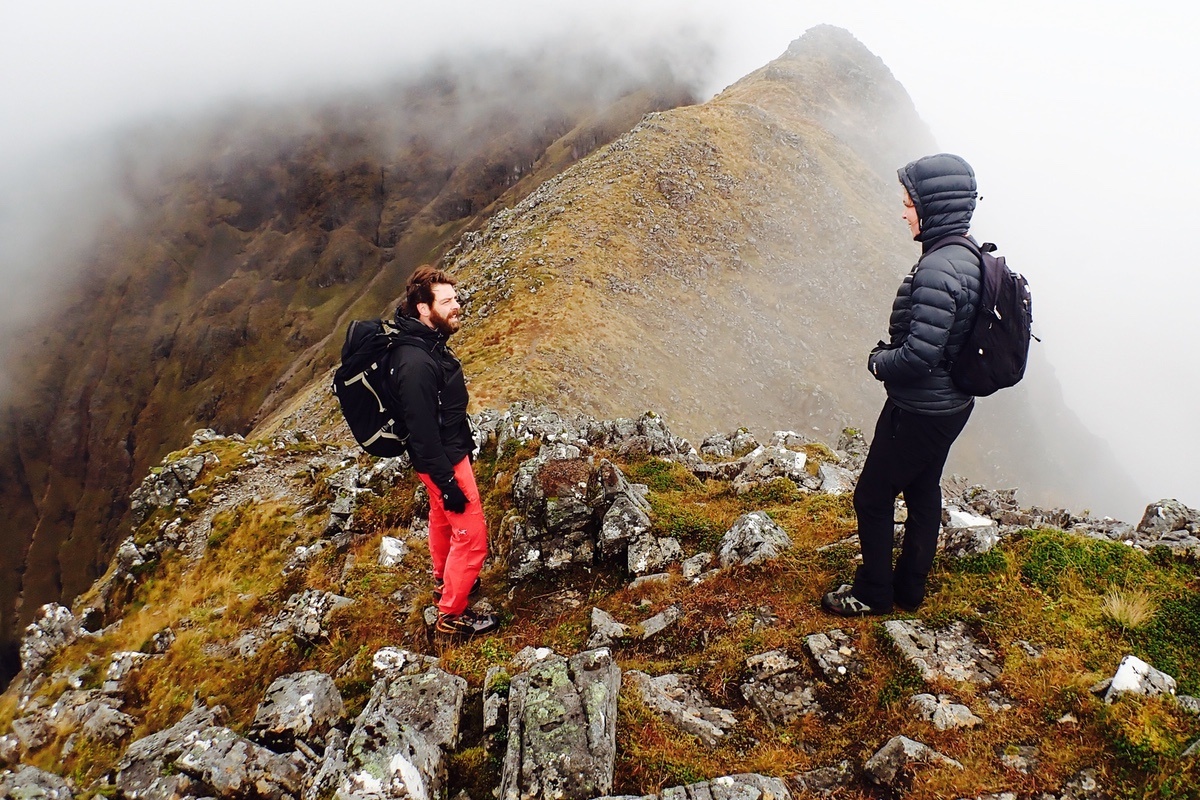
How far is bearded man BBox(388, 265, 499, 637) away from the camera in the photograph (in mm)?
7637

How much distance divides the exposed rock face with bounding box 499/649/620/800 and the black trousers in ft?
11.3

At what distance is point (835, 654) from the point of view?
691cm

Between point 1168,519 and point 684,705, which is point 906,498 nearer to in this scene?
point 684,705

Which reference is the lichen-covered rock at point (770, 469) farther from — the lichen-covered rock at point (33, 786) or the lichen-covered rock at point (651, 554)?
the lichen-covered rock at point (33, 786)

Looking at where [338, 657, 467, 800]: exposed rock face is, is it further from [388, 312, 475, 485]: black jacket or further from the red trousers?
[388, 312, 475, 485]: black jacket

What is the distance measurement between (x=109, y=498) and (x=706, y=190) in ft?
749

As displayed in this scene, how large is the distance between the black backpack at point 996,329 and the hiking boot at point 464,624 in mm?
6864

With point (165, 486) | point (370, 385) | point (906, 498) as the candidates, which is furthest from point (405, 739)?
point (165, 486)

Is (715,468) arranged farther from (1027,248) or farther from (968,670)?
(1027,248)

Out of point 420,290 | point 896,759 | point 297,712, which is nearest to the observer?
point 896,759

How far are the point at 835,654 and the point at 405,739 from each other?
4703 mm

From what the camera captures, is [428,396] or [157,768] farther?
[428,396]

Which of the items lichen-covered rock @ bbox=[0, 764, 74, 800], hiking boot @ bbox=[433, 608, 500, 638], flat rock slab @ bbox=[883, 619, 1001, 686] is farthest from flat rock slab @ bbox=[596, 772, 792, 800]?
lichen-covered rock @ bbox=[0, 764, 74, 800]

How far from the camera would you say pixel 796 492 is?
39.3 ft
